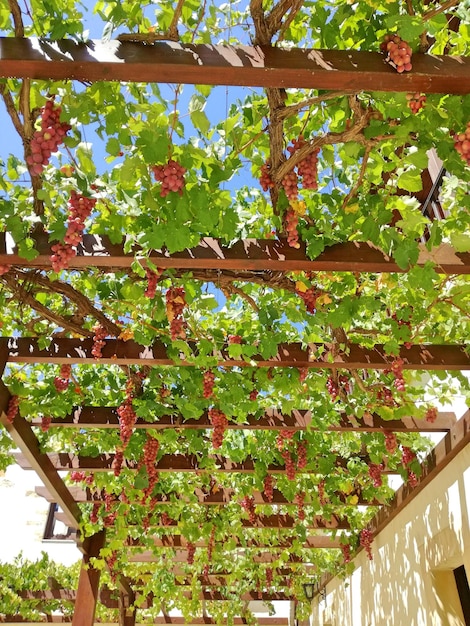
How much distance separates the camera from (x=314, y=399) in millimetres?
4531

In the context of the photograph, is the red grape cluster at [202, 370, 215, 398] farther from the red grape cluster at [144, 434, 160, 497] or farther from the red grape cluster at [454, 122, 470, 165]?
the red grape cluster at [454, 122, 470, 165]

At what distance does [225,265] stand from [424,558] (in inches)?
147

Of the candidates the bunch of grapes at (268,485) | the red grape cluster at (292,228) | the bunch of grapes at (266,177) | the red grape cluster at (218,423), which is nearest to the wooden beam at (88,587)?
the bunch of grapes at (268,485)

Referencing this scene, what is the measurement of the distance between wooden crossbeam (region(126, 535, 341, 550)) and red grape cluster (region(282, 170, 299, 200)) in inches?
238

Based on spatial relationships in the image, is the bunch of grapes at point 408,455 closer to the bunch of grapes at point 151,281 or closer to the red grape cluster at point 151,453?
the red grape cluster at point 151,453

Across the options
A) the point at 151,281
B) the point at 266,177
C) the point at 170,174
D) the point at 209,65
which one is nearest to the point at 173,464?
the point at 151,281

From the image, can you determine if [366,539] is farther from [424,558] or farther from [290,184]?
[290,184]

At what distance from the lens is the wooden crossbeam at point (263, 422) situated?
15.1ft

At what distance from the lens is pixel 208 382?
12.5 ft

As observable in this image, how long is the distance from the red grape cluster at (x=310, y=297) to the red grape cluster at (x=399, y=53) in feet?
4.96

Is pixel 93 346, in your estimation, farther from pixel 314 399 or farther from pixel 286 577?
pixel 286 577

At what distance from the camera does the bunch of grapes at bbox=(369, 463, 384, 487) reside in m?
5.30

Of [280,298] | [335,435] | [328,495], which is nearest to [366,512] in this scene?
[328,495]

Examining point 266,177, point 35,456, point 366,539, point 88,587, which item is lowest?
point 88,587
